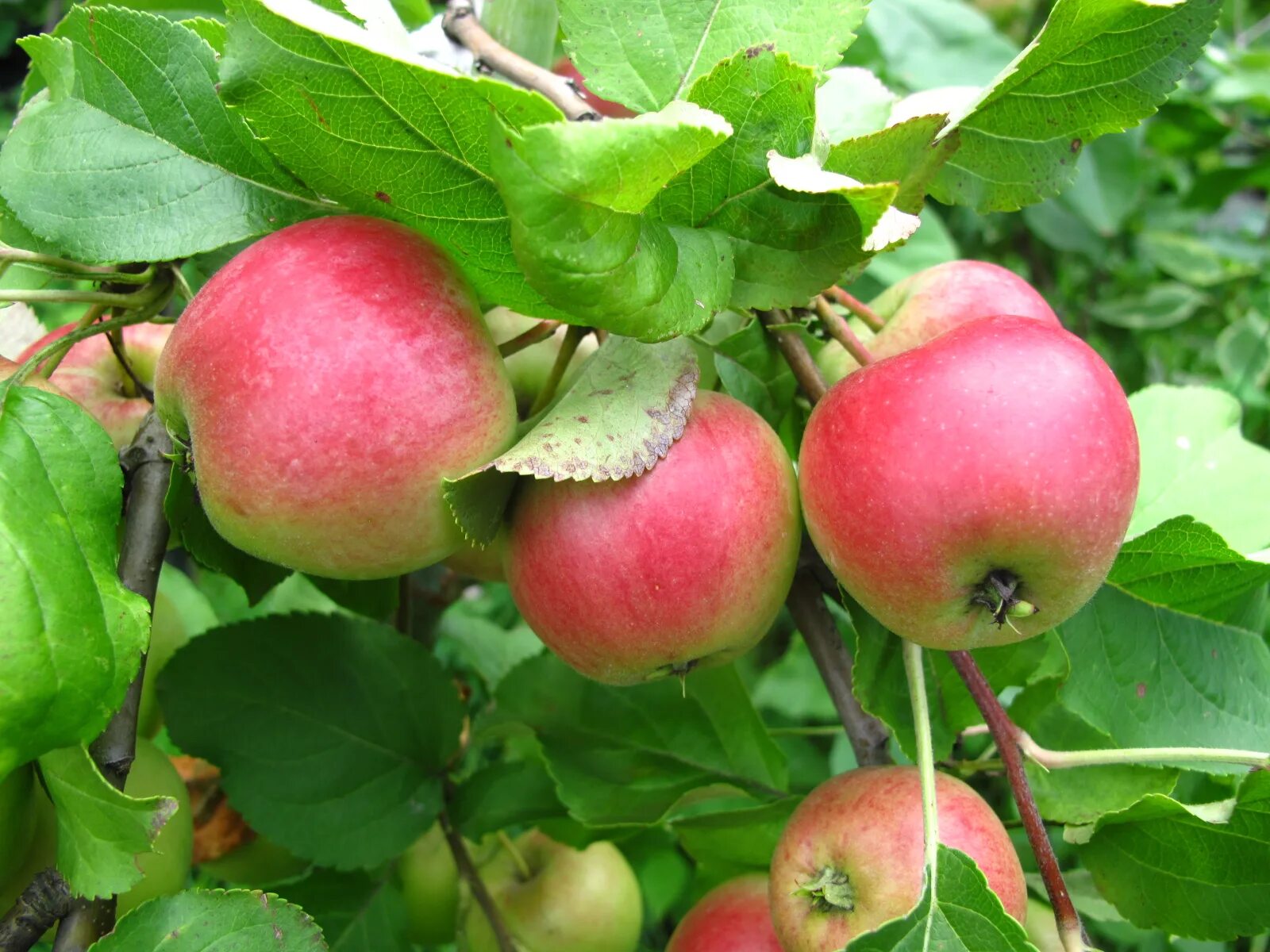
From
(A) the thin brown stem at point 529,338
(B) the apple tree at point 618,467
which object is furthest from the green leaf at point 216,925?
(A) the thin brown stem at point 529,338

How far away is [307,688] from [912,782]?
1.75 feet

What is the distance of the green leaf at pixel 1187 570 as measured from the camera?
75 cm

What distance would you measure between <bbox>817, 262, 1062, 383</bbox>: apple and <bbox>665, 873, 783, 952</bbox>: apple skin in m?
0.40

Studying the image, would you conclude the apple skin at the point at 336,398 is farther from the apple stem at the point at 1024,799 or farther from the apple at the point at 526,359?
the apple stem at the point at 1024,799

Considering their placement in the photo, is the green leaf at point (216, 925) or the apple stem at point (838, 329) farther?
the apple stem at point (838, 329)

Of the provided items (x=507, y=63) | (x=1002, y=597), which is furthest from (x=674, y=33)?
(x=1002, y=597)

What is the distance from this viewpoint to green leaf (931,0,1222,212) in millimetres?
583

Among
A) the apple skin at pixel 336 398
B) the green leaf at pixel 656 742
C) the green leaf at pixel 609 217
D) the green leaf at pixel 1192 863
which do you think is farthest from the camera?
the green leaf at pixel 656 742

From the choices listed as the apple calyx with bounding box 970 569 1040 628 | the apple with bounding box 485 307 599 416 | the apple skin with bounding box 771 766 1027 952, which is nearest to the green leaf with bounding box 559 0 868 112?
the apple with bounding box 485 307 599 416

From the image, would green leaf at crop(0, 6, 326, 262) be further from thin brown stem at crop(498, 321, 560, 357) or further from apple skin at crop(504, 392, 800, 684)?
apple skin at crop(504, 392, 800, 684)

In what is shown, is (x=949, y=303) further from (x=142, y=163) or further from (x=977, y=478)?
(x=142, y=163)

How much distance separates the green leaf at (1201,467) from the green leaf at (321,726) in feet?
2.17

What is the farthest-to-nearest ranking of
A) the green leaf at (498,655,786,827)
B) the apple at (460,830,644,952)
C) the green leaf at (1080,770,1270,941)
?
the apple at (460,830,644,952) < the green leaf at (498,655,786,827) < the green leaf at (1080,770,1270,941)

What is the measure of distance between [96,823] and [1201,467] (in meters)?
0.94
